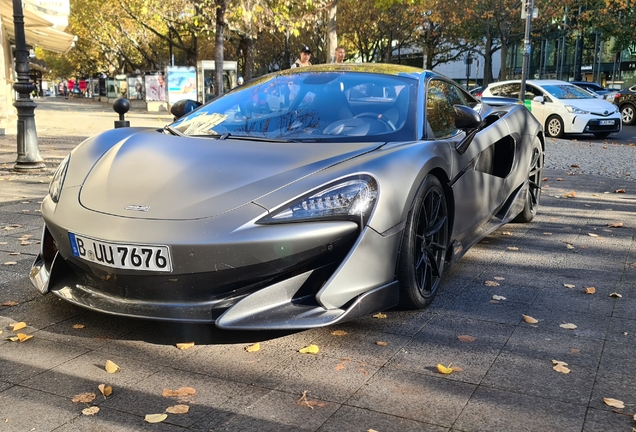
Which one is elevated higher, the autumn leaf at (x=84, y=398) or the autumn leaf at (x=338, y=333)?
the autumn leaf at (x=338, y=333)

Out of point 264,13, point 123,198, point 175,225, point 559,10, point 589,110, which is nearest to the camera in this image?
point 175,225

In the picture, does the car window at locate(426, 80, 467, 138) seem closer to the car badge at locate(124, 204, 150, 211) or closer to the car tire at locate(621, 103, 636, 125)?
the car badge at locate(124, 204, 150, 211)

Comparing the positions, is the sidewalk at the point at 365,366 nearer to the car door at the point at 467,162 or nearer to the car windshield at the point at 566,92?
the car door at the point at 467,162

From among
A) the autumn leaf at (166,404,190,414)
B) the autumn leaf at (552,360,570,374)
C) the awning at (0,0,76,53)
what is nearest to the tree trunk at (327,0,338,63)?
the awning at (0,0,76,53)

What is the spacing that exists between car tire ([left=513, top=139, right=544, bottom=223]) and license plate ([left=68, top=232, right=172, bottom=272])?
152 inches

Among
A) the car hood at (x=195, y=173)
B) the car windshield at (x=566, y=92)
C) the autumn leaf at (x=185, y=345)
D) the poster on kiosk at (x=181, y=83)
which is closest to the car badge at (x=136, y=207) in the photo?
the car hood at (x=195, y=173)

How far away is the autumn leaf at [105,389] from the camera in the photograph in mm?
2697

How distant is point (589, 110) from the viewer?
53.5 ft

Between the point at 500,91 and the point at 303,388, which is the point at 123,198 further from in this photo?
the point at 500,91

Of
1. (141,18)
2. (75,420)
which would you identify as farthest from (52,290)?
(141,18)

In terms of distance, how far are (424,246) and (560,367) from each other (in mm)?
959

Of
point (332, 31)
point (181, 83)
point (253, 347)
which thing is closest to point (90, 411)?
point (253, 347)

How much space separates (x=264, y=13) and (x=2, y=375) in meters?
18.3

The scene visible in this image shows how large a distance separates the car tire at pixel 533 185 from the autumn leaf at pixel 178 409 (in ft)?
13.5
